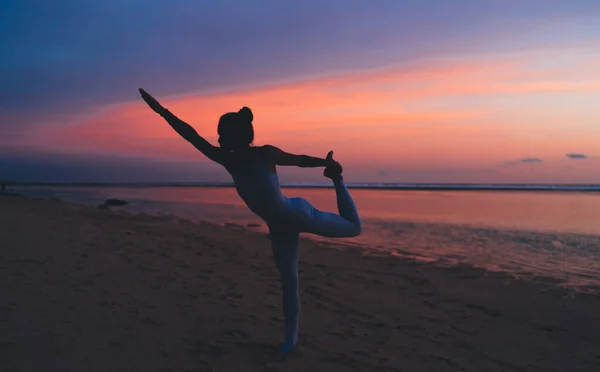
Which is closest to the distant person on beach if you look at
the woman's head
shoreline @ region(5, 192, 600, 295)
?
the woman's head

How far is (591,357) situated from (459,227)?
436 inches

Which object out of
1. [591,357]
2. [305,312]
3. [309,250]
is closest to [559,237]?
[309,250]

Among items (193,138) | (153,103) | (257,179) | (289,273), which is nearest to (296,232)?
(289,273)

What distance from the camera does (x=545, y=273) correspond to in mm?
8758

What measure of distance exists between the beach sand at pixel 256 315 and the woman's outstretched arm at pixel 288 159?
1.96 m

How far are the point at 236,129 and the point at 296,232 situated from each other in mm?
1149

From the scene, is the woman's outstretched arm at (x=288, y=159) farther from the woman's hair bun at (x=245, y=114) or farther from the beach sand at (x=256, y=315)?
the beach sand at (x=256, y=315)

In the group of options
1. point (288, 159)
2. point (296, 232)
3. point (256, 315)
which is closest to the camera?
point (288, 159)

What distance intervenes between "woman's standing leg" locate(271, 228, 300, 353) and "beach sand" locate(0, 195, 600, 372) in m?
0.21

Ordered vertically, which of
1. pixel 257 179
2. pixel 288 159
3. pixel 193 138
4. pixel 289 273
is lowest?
pixel 289 273

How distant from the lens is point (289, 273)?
4.57 metres

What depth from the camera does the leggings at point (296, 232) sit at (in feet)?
13.8

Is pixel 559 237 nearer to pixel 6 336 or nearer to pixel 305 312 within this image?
pixel 305 312

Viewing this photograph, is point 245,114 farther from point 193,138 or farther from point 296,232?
point 296,232
